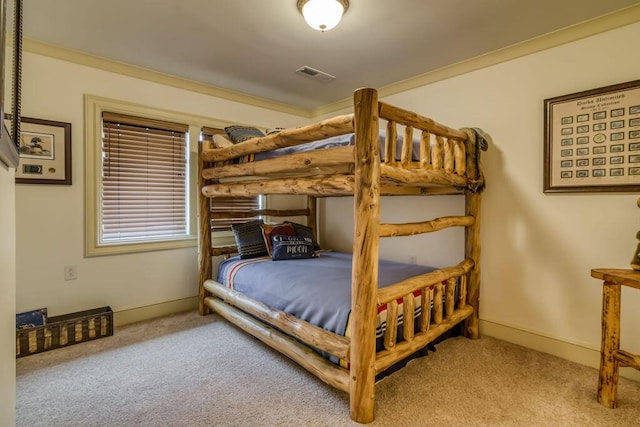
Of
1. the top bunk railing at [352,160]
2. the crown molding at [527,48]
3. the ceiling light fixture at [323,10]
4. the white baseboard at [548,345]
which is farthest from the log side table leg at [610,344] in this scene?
the ceiling light fixture at [323,10]

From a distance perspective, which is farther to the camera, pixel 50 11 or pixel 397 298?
pixel 50 11

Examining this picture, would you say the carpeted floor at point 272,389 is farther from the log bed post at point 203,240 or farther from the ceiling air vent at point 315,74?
the ceiling air vent at point 315,74

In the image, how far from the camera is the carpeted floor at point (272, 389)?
165cm

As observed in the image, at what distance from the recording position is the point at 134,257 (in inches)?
115

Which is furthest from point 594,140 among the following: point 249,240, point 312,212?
point 249,240

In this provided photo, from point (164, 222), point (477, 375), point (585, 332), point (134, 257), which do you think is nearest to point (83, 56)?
point (164, 222)

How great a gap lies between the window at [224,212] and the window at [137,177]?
0.59ft

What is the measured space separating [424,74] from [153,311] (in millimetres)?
3379

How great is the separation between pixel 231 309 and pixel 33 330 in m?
1.37

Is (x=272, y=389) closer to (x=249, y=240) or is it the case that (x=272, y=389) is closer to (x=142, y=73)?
(x=249, y=240)

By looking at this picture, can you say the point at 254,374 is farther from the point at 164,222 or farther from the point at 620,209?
the point at 620,209

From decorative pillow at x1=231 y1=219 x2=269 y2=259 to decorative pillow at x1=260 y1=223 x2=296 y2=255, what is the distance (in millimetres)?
42

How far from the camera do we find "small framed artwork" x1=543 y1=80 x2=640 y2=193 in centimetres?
199

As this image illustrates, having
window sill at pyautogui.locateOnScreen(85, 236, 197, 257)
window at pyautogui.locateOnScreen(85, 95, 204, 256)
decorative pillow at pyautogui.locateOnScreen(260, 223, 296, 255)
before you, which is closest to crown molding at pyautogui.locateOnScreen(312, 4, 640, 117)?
decorative pillow at pyautogui.locateOnScreen(260, 223, 296, 255)
